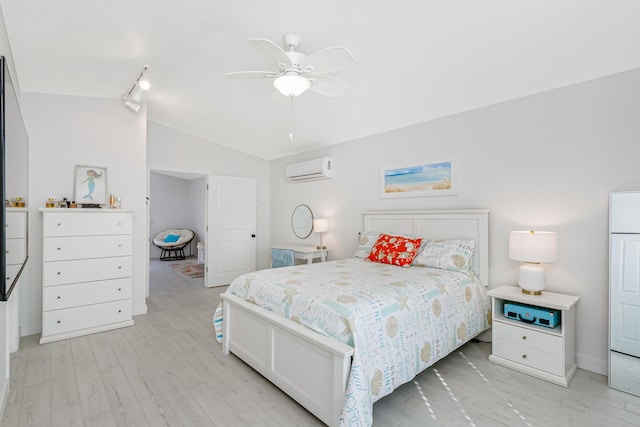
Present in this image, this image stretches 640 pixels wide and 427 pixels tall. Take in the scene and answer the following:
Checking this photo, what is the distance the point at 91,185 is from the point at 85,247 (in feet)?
2.40

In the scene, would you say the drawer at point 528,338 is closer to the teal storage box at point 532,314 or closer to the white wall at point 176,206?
the teal storage box at point 532,314

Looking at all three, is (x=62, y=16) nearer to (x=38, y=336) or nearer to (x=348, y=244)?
(x=38, y=336)

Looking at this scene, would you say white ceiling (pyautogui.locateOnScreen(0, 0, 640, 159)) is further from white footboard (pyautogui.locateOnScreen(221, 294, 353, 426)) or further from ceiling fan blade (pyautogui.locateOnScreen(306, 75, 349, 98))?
white footboard (pyautogui.locateOnScreen(221, 294, 353, 426))

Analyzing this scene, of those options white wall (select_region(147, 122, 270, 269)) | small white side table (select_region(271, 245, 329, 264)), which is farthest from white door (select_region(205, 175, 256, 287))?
small white side table (select_region(271, 245, 329, 264))

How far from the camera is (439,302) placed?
2.39m

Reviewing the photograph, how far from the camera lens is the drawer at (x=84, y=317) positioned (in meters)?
3.04

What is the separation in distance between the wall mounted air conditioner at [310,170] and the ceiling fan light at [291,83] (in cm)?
238

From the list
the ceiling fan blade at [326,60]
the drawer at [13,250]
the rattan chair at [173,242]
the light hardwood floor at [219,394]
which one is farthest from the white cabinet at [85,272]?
the rattan chair at [173,242]

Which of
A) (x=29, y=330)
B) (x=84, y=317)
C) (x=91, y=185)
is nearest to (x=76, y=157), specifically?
(x=91, y=185)

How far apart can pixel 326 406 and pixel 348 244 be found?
2.84m

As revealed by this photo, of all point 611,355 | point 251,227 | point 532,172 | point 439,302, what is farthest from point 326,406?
point 251,227

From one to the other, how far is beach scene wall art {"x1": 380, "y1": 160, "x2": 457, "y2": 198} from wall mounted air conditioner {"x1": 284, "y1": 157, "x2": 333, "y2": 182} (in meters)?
0.96

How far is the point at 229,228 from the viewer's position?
5461 mm

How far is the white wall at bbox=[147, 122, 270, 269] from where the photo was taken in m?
4.73
